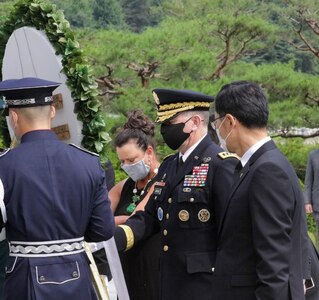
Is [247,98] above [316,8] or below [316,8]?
above

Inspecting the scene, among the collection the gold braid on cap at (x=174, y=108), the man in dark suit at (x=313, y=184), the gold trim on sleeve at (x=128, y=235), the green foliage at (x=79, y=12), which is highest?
the gold braid on cap at (x=174, y=108)

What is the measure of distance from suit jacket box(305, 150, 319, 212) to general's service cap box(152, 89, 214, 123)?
4.95m

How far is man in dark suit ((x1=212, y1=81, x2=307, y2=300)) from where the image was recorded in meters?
3.10

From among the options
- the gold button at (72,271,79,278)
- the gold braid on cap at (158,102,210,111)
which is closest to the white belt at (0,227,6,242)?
→ the gold button at (72,271,79,278)

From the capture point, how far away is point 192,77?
1466 cm

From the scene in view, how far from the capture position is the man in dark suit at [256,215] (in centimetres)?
310

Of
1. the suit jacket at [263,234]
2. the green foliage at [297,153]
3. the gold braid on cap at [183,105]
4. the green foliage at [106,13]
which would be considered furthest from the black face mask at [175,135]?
the green foliage at [106,13]

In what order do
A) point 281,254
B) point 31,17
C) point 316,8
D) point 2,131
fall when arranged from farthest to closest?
point 316,8 < point 2,131 < point 31,17 < point 281,254

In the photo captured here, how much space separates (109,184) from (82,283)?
2.67 metres

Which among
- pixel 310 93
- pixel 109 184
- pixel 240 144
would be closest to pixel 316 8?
pixel 310 93

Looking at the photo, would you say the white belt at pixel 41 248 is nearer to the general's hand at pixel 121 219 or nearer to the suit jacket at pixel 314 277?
the suit jacket at pixel 314 277

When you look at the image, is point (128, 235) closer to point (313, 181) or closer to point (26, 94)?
point (26, 94)

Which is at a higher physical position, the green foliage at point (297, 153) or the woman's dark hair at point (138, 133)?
the woman's dark hair at point (138, 133)

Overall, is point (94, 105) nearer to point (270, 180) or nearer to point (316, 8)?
point (270, 180)
